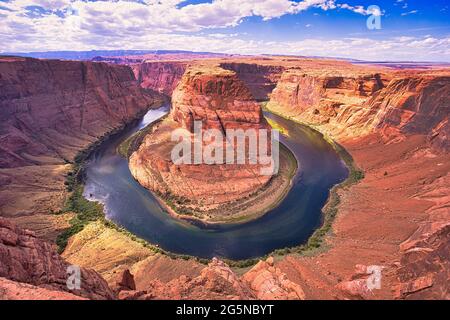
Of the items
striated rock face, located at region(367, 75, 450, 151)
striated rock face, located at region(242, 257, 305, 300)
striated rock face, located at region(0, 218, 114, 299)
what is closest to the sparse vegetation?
striated rock face, located at region(242, 257, 305, 300)

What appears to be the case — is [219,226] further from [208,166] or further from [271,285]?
[271,285]

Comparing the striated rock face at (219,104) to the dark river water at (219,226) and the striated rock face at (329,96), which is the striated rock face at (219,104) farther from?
the striated rock face at (329,96)

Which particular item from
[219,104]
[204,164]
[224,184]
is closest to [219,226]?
[224,184]

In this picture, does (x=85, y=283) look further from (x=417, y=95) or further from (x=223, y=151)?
(x=417, y=95)

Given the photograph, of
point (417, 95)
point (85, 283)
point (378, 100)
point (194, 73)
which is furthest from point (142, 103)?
point (85, 283)

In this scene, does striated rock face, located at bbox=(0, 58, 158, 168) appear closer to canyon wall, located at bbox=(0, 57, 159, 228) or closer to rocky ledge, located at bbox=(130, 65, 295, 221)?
canyon wall, located at bbox=(0, 57, 159, 228)

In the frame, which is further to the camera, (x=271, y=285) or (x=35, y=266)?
(x=271, y=285)
